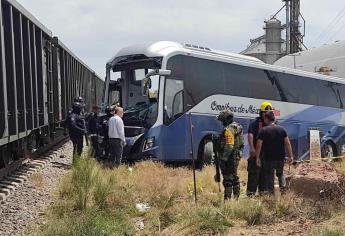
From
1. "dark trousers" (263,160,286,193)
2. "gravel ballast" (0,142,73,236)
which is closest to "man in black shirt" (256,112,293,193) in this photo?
"dark trousers" (263,160,286,193)

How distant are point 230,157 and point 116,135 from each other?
453 cm

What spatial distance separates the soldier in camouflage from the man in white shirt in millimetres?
4261

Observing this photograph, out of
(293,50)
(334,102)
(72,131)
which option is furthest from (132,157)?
(293,50)

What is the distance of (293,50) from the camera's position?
55.8m

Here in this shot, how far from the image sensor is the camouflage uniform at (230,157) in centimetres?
879

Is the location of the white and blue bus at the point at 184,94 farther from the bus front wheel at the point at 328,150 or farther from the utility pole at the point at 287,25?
the utility pole at the point at 287,25

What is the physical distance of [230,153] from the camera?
8.80 m

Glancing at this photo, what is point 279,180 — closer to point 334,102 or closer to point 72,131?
point 72,131

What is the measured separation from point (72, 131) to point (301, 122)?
7.98 metres

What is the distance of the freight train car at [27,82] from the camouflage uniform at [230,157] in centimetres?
378

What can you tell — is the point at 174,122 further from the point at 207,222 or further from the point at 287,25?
the point at 287,25

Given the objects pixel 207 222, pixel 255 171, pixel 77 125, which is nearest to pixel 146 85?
pixel 77 125

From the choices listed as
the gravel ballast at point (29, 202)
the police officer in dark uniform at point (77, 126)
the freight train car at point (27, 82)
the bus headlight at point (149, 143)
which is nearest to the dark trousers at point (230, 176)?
the gravel ballast at point (29, 202)

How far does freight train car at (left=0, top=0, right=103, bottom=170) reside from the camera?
9.99 metres
